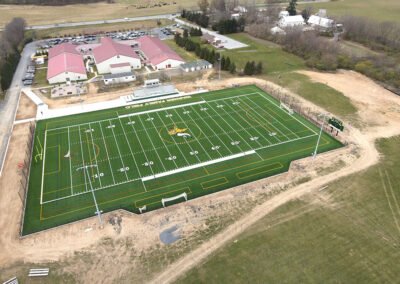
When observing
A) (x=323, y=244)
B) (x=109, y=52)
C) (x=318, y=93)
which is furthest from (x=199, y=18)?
(x=323, y=244)

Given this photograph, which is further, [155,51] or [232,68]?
[155,51]

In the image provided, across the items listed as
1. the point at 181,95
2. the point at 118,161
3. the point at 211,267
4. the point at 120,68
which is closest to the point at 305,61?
the point at 181,95

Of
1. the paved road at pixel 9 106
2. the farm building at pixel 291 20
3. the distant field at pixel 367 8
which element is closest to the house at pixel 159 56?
A: the paved road at pixel 9 106

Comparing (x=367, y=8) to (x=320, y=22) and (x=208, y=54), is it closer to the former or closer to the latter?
(x=320, y=22)

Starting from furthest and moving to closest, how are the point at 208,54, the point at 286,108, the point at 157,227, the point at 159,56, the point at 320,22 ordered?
1. the point at 320,22
2. the point at 208,54
3. the point at 159,56
4. the point at 286,108
5. the point at 157,227

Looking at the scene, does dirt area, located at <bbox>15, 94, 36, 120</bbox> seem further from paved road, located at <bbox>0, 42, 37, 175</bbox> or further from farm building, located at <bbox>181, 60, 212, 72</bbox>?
farm building, located at <bbox>181, 60, 212, 72</bbox>

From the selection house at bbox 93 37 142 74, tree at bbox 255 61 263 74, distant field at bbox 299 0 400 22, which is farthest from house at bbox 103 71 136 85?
distant field at bbox 299 0 400 22
